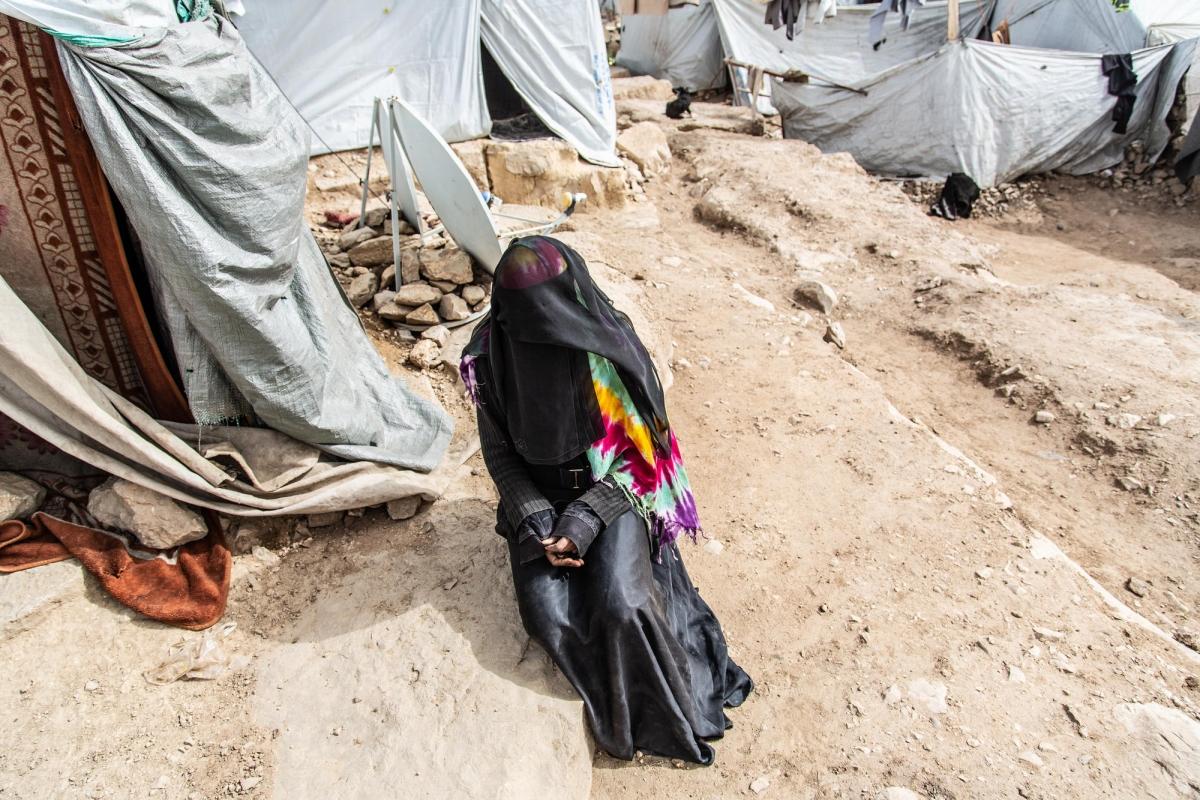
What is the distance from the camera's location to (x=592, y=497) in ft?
6.95

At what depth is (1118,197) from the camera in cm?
831

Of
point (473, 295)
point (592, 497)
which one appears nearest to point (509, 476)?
point (592, 497)

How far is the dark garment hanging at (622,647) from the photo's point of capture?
1.97 meters

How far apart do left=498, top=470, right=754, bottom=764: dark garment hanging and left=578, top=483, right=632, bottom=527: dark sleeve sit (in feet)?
0.10

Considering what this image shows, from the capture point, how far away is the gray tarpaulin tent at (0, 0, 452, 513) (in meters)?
2.02

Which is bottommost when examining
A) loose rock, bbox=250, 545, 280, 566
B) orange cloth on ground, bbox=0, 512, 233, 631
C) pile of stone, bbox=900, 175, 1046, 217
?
pile of stone, bbox=900, 175, 1046, 217

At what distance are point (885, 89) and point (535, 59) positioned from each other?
15.6 feet

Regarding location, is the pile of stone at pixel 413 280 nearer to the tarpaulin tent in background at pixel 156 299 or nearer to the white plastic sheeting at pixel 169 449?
the tarpaulin tent in background at pixel 156 299

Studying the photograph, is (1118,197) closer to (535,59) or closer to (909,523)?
(535,59)

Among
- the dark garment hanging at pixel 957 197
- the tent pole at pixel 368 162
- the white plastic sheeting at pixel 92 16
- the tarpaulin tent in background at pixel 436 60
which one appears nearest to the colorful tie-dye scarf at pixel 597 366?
the white plastic sheeting at pixel 92 16

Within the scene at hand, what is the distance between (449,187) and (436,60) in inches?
134

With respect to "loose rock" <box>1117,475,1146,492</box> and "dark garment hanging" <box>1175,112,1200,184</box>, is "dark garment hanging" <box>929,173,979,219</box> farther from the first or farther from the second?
"loose rock" <box>1117,475,1146,492</box>

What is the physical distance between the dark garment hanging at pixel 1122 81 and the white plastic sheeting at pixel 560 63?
19.8ft

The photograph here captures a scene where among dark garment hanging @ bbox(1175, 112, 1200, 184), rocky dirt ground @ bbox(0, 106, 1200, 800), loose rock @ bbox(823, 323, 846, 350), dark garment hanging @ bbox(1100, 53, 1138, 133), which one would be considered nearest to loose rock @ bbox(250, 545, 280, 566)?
rocky dirt ground @ bbox(0, 106, 1200, 800)
